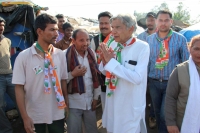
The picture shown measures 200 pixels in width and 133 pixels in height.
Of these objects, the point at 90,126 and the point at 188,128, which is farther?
the point at 90,126

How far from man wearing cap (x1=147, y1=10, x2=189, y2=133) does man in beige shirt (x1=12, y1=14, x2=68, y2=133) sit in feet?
5.61

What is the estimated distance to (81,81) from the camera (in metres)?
2.71

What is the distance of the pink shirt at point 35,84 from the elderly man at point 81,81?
262 millimetres

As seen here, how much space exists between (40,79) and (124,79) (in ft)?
3.17

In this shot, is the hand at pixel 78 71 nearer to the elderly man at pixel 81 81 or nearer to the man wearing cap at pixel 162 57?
the elderly man at pixel 81 81

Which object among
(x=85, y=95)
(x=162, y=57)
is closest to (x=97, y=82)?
(x=85, y=95)

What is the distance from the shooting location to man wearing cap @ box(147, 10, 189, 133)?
328 cm

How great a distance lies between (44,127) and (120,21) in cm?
159

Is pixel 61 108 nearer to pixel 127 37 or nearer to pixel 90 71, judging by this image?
pixel 90 71

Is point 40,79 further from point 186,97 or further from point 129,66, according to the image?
point 186,97

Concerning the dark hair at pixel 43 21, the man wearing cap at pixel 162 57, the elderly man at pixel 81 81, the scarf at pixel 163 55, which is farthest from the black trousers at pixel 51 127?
the scarf at pixel 163 55

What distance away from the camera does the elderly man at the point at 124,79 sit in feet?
7.31

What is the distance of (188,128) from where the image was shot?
84.2 inches

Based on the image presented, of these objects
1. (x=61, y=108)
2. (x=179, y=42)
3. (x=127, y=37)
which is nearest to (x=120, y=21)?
(x=127, y=37)
